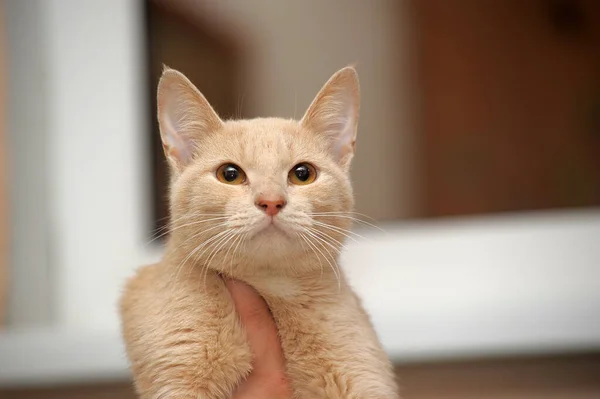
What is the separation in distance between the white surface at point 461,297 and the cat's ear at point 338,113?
29.3 inches

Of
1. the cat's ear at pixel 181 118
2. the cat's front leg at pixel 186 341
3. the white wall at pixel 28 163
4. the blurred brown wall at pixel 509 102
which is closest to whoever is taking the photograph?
the cat's front leg at pixel 186 341

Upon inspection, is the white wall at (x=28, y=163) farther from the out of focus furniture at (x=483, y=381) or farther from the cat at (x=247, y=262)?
the cat at (x=247, y=262)

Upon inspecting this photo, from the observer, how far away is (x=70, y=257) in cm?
178

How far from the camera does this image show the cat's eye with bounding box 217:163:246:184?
93cm

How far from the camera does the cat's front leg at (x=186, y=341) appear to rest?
0.85 meters

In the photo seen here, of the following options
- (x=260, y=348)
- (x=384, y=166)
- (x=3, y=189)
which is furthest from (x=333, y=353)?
(x=3, y=189)

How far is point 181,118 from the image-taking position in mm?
989

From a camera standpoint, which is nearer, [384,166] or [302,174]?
[302,174]

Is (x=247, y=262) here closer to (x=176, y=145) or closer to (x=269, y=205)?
(x=269, y=205)

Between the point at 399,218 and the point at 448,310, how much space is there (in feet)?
1.16

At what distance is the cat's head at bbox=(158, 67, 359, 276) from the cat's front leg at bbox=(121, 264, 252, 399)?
0.06 m

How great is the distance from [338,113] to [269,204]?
10.7 inches

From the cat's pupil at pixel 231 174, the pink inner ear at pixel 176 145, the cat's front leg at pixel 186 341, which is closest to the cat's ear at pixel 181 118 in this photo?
the pink inner ear at pixel 176 145

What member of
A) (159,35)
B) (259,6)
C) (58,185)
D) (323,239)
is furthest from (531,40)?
(58,185)
